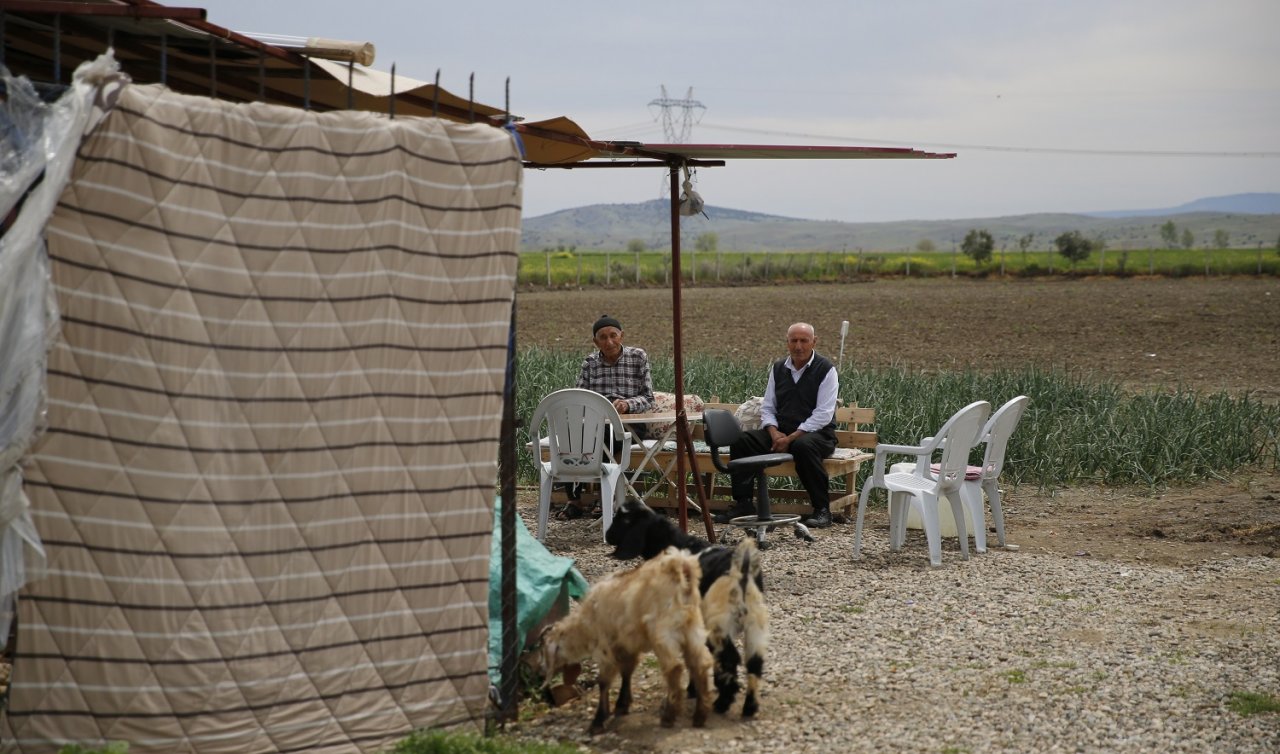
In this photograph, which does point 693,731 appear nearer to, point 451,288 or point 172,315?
point 451,288

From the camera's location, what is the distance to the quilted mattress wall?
12.6 ft

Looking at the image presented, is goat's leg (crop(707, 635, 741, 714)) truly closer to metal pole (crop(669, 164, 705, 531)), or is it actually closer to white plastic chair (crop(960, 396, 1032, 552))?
metal pole (crop(669, 164, 705, 531))

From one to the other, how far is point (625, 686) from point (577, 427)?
11.6 feet

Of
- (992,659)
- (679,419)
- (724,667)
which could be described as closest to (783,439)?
(679,419)

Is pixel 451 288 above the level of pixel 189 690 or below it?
above

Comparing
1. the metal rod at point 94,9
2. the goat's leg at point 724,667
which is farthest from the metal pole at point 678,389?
the metal rod at point 94,9

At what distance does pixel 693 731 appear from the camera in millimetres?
4664

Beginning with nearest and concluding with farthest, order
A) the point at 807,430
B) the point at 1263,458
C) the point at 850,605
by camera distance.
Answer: the point at 850,605 → the point at 807,430 → the point at 1263,458

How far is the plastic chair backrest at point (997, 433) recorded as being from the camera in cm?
796

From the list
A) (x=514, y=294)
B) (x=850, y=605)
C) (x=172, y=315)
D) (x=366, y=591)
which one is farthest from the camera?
(x=850, y=605)

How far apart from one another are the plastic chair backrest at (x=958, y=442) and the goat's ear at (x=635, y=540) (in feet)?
9.54

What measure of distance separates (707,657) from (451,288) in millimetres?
1555

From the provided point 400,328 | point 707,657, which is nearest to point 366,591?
point 400,328

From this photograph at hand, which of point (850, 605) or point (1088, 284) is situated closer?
point (850, 605)
